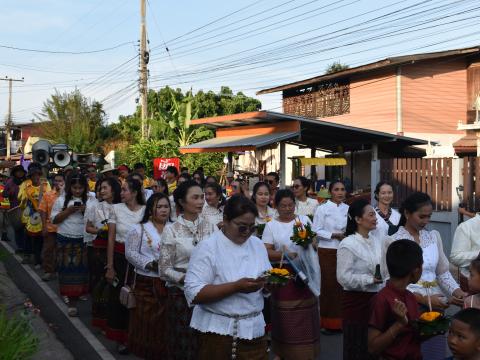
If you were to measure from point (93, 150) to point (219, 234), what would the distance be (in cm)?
3904

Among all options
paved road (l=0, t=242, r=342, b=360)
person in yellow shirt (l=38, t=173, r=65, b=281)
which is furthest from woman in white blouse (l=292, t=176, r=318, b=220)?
person in yellow shirt (l=38, t=173, r=65, b=281)

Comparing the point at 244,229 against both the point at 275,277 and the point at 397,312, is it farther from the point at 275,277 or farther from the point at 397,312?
the point at 397,312

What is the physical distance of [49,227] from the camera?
10.1 metres

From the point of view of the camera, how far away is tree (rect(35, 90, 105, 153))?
1651 inches

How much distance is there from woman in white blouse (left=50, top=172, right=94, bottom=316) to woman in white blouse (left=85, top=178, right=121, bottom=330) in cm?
70

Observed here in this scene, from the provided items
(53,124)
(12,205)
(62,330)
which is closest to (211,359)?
(62,330)

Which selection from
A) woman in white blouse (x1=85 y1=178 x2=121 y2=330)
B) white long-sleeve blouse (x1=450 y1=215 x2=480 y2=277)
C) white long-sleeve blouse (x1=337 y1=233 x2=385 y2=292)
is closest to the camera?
white long-sleeve blouse (x1=337 y1=233 x2=385 y2=292)

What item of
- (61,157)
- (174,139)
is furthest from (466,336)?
(174,139)

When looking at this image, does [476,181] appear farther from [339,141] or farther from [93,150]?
[93,150]

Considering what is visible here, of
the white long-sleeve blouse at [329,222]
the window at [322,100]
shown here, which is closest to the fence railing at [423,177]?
the white long-sleeve blouse at [329,222]

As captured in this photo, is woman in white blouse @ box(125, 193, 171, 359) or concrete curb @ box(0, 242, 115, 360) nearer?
woman in white blouse @ box(125, 193, 171, 359)

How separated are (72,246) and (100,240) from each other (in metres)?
1.28

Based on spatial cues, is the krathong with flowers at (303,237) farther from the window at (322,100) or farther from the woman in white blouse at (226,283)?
the window at (322,100)

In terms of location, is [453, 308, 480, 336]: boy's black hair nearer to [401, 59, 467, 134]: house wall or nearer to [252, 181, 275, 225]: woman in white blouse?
[252, 181, 275, 225]: woman in white blouse
